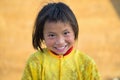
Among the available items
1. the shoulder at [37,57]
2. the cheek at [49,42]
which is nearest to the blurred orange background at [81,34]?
the shoulder at [37,57]

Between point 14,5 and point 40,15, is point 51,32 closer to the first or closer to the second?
point 40,15

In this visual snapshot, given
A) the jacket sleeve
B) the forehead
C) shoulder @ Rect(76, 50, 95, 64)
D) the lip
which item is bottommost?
the jacket sleeve

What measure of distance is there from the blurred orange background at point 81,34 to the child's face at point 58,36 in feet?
9.33

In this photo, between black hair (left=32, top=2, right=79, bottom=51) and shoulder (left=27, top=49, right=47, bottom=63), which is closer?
black hair (left=32, top=2, right=79, bottom=51)

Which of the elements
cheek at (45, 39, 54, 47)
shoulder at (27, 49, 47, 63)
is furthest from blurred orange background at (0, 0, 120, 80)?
cheek at (45, 39, 54, 47)

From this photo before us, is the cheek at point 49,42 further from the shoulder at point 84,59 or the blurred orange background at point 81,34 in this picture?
→ the blurred orange background at point 81,34

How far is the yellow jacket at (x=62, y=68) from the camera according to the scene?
9.92 feet

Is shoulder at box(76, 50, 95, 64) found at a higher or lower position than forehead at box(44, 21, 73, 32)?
lower

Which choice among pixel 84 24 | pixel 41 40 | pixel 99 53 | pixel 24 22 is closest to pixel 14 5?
pixel 24 22

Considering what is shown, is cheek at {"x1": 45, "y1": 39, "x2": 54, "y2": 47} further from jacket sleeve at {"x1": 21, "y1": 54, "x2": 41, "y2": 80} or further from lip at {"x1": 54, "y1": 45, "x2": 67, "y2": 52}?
jacket sleeve at {"x1": 21, "y1": 54, "x2": 41, "y2": 80}

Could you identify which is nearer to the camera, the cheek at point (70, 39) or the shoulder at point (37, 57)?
the cheek at point (70, 39)

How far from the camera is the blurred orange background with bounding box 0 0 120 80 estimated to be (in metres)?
6.25

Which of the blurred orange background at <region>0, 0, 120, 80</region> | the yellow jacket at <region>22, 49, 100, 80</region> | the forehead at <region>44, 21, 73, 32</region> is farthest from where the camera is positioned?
the blurred orange background at <region>0, 0, 120, 80</region>

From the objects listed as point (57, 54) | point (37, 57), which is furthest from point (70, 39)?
point (37, 57)
